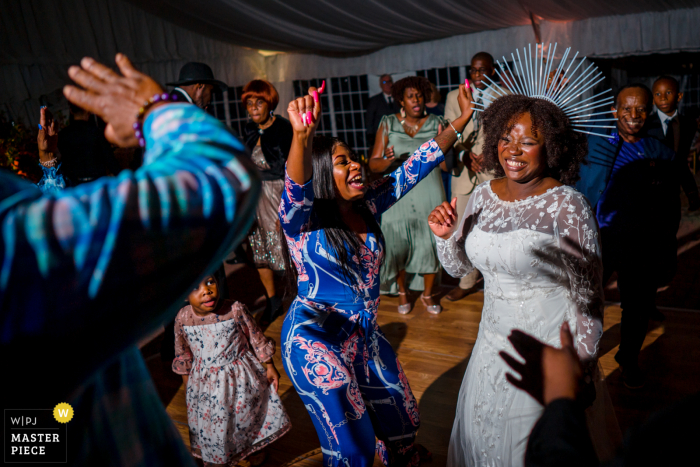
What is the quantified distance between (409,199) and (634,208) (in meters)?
1.86

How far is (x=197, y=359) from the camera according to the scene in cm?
251

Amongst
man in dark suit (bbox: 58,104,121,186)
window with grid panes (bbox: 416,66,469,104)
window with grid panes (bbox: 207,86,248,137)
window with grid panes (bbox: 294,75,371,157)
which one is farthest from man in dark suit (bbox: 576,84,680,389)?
window with grid panes (bbox: 207,86,248,137)

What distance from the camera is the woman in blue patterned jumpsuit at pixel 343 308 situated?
6.04 ft

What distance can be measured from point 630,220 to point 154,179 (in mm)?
3204

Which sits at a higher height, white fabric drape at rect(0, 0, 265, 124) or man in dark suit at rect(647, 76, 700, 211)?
white fabric drape at rect(0, 0, 265, 124)

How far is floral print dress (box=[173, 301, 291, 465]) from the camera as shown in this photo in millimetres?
2402

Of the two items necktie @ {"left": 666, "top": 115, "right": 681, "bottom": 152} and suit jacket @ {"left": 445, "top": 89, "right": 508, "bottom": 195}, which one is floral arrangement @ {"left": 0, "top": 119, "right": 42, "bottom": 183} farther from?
necktie @ {"left": 666, "top": 115, "right": 681, "bottom": 152}

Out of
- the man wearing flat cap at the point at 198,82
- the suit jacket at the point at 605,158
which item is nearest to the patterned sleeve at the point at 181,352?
the man wearing flat cap at the point at 198,82

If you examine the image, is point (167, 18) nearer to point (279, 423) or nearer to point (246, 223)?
point (279, 423)

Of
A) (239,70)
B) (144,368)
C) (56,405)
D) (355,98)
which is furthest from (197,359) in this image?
(355,98)

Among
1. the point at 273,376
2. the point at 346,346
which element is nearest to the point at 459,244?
the point at 346,346

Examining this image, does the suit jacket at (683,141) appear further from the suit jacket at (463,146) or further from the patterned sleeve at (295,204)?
the patterned sleeve at (295,204)

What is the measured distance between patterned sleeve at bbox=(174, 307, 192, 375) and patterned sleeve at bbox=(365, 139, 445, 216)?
1110 mm

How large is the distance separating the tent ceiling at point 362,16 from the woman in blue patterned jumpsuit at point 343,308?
18.3 ft
